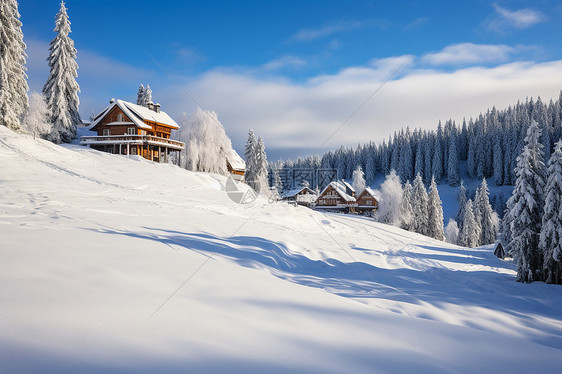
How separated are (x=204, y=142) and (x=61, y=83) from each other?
18.1 meters

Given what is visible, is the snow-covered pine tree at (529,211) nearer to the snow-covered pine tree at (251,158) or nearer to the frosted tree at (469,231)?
the snow-covered pine tree at (251,158)

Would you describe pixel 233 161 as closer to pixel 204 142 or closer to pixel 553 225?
pixel 204 142

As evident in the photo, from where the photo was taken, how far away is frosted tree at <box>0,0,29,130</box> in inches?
1056

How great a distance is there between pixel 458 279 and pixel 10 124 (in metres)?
40.0

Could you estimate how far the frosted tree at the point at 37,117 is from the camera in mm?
30875

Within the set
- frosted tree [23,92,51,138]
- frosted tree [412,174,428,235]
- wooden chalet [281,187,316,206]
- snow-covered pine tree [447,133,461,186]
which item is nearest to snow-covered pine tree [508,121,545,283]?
frosted tree [412,174,428,235]

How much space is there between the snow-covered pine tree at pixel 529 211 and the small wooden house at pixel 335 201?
51336 millimetres

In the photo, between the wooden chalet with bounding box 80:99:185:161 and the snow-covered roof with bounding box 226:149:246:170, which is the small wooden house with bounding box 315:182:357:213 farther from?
the wooden chalet with bounding box 80:99:185:161

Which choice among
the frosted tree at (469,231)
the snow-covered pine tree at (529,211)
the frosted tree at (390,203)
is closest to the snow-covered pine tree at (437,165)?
the frosted tree at (469,231)

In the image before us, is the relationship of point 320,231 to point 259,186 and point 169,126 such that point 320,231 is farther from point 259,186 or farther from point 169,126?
point 169,126

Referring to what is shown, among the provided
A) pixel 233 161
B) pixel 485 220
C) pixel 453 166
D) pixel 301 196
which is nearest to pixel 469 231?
pixel 485 220

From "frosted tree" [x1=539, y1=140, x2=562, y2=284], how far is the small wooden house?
52506 millimetres

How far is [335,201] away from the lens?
72.5 meters

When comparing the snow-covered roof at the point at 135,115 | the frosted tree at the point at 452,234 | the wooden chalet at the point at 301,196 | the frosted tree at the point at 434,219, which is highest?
the snow-covered roof at the point at 135,115
